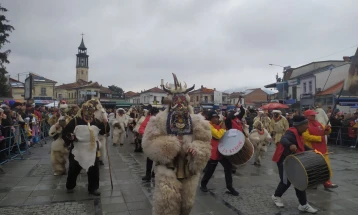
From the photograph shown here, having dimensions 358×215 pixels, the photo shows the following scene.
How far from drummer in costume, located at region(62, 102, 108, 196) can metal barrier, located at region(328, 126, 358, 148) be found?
41.2ft

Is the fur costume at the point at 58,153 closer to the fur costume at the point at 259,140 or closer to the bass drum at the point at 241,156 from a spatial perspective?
the bass drum at the point at 241,156

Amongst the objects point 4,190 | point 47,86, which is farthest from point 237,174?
point 47,86

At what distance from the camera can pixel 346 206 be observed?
5676mm

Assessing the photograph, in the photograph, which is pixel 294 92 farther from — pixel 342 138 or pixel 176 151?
pixel 176 151

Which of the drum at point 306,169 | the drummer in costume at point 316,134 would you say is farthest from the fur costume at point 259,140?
the drum at point 306,169

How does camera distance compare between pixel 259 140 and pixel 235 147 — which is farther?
pixel 259 140

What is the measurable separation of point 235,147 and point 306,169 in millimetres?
1653

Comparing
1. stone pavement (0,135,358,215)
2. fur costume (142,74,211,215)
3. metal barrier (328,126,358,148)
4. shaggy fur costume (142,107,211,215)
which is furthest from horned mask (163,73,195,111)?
metal barrier (328,126,358,148)

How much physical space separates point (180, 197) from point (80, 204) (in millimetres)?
2329

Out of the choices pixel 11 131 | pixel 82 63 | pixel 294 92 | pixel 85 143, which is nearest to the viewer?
pixel 85 143

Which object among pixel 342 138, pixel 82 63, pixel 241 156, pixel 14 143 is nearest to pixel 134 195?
pixel 241 156

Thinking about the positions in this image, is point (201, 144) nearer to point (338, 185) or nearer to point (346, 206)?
point (346, 206)

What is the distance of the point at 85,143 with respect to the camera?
6.14 m

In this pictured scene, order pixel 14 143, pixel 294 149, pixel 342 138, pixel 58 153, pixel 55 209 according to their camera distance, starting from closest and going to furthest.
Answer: pixel 294 149 → pixel 55 209 → pixel 58 153 → pixel 14 143 → pixel 342 138
